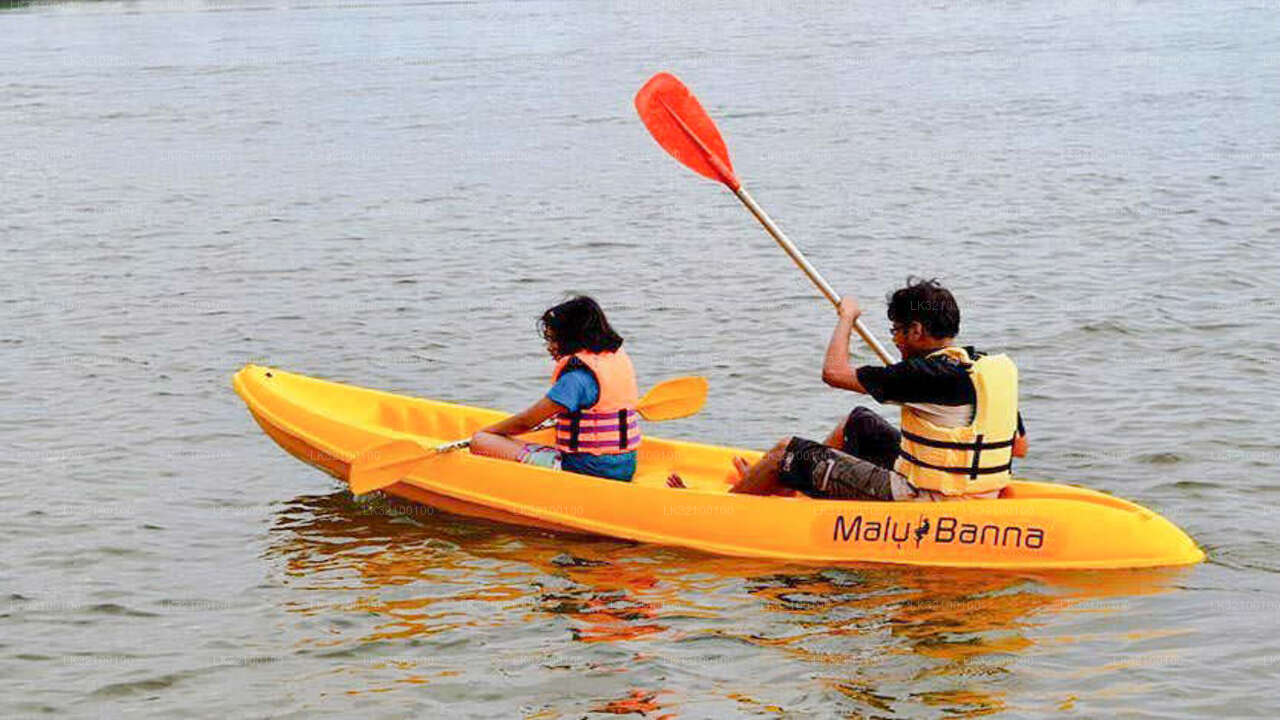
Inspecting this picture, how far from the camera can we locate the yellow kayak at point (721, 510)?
6.56 meters

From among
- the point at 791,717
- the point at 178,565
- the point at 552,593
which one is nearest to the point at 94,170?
the point at 178,565

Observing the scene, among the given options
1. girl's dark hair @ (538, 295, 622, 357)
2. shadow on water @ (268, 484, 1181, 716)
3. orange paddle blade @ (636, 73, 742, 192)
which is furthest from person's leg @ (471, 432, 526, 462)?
orange paddle blade @ (636, 73, 742, 192)

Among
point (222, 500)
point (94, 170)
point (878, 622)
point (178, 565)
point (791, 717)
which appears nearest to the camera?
point (791, 717)

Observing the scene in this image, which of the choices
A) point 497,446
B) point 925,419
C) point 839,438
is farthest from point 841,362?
point 497,446

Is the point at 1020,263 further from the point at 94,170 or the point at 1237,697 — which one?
the point at 94,170

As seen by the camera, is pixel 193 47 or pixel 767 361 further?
pixel 193 47

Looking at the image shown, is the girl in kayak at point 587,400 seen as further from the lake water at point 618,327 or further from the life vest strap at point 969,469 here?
the life vest strap at point 969,469

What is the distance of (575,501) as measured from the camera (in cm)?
722

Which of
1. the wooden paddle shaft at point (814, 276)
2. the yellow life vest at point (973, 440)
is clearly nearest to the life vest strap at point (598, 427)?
the wooden paddle shaft at point (814, 276)

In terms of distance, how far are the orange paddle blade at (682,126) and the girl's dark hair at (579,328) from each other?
39.0 inches

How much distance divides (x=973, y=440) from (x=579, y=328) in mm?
1702

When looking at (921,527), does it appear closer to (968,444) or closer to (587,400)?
(968,444)

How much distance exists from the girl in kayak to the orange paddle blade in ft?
3.41

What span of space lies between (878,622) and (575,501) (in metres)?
1.51
